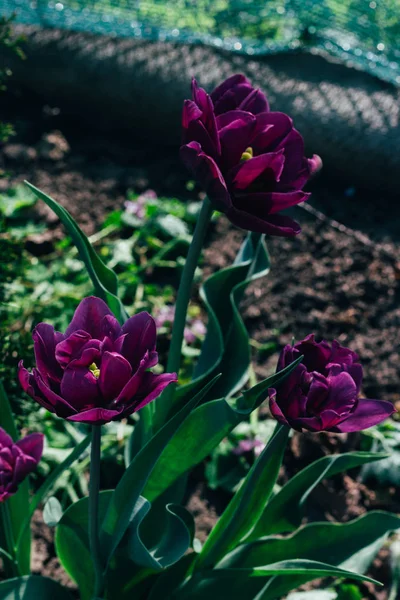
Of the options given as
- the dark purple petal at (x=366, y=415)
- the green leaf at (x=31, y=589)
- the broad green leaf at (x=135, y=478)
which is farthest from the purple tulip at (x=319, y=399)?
the green leaf at (x=31, y=589)

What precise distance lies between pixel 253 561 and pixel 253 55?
213cm

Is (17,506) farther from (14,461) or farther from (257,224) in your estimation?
(257,224)

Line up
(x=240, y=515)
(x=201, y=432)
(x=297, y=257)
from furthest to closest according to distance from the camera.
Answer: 1. (x=297, y=257)
2. (x=240, y=515)
3. (x=201, y=432)

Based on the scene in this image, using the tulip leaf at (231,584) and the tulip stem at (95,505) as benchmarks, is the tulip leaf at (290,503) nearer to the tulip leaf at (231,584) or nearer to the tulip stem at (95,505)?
the tulip leaf at (231,584)

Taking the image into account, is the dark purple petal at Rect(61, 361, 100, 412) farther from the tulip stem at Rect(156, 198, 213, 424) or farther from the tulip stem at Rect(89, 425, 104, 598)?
the tulip stem at Rect(156, 198, 213, 424)

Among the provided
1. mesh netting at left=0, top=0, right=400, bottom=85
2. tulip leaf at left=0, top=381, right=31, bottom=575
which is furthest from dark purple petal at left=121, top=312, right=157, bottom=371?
mesh netting at left=0, top=0, right=400, bottom=85

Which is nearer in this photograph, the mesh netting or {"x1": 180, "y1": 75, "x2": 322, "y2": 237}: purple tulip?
{"x1": 180, "y1": 75, "x2": 322, "y2": 237}: purple tulip

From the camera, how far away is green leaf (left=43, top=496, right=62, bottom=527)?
119 cm

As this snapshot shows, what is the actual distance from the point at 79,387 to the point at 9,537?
1.86 ft

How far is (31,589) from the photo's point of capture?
123cm

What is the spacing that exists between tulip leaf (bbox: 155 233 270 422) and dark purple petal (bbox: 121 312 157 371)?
354 millimetres

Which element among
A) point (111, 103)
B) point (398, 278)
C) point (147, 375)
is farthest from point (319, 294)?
point (147, 375)

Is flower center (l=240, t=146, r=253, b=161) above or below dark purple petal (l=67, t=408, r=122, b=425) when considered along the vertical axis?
above

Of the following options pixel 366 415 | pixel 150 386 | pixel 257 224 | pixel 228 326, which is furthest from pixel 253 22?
pixel 150 386
